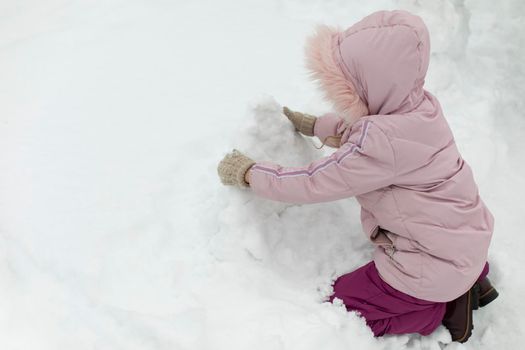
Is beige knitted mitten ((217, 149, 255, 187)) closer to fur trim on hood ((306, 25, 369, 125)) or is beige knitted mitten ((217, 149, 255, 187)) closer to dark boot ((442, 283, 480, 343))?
fur trim on hood ((306, 25, 369, 125))

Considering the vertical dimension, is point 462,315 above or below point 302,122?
below

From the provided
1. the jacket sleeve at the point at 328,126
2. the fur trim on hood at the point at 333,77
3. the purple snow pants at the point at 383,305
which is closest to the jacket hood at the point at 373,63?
the fur trim on hood at the point at 333,77

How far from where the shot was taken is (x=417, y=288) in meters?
1.49

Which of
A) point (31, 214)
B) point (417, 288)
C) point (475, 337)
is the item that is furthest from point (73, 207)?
point (475, 337)

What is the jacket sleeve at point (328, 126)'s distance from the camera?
1.63 meters

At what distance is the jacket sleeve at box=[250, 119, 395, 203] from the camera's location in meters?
1.31

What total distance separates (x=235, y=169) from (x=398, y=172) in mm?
459

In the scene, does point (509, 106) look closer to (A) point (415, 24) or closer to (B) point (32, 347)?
(A) point (415, 24)

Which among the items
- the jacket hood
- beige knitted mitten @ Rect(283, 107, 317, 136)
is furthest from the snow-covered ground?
the jacket hood

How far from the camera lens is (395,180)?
1.38 m

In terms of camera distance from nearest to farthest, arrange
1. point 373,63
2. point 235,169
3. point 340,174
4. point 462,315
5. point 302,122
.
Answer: point 373,63 < point 340,174 < point 235,169 < point 462,315 < point 302,122

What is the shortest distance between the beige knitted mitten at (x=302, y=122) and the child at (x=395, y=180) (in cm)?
5

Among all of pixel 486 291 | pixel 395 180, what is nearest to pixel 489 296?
pixel 486 291

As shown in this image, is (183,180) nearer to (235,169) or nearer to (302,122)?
(235,169)
